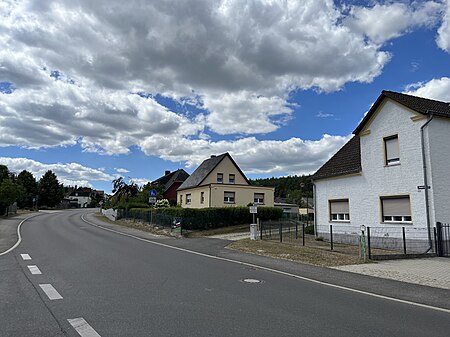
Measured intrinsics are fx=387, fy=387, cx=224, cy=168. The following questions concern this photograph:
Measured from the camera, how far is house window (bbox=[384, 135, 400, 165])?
65.7 ft

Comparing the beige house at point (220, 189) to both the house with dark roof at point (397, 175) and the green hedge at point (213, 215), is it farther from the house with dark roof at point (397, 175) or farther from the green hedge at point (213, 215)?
the house with dark roof at point (397, 175)

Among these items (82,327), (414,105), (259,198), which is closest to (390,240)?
(414,105)

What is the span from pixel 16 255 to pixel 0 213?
3711cm

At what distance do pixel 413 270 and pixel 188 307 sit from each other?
30.8ft

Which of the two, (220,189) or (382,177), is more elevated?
(220,189)

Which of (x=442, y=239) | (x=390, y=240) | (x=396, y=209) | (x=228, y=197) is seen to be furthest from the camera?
(x=228, y=197)

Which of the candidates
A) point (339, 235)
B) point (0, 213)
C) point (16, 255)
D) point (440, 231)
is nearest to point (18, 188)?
point (0, 213)

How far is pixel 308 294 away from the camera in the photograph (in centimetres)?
856

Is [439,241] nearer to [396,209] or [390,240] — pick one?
[390,240]

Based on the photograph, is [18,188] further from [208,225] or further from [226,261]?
[226,261]

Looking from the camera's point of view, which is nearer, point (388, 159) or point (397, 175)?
point (397, 175)

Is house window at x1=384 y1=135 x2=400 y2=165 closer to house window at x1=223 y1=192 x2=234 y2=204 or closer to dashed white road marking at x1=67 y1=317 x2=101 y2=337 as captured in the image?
dashed white road marking at x1=67 y1=317 x2=101 y2=337

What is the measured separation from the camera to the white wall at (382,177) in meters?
18.7

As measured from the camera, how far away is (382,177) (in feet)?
67.4
